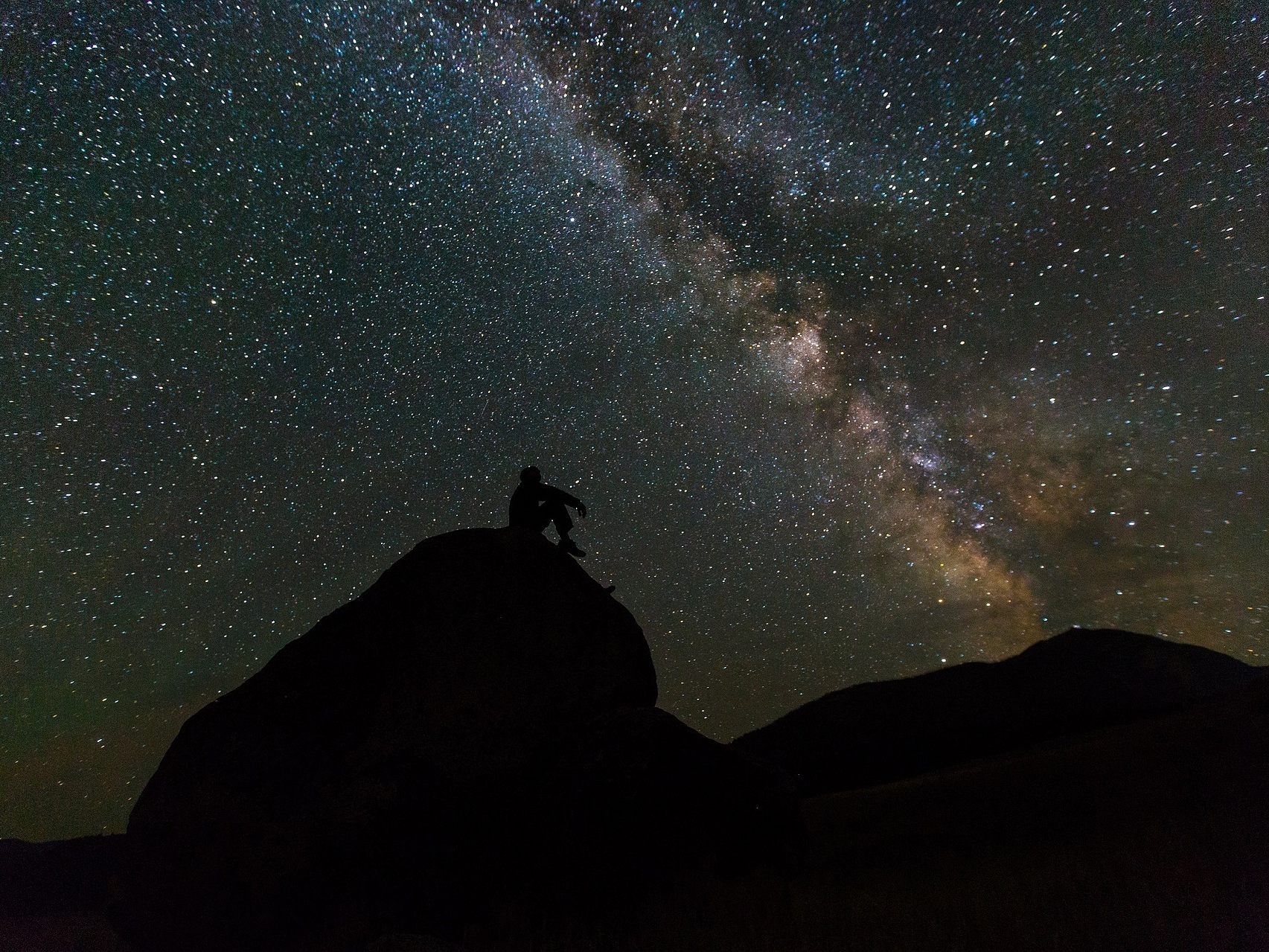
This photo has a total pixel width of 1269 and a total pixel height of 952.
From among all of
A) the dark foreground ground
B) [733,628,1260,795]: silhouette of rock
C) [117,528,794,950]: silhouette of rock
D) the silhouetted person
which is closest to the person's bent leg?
the silhouetted person

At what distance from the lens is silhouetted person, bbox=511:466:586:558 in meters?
12.5

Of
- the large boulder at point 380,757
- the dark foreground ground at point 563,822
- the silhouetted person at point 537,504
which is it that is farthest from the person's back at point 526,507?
the large boulder at point 380,757

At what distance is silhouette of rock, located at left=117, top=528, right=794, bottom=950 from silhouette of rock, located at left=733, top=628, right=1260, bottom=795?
1184 cm

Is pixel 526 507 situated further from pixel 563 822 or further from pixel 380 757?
pixel 563 822

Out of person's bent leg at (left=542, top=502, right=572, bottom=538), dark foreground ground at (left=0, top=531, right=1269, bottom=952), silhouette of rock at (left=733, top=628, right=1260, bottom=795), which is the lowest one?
dark foreground ground at (left=0, top=531, right=1269, bottom=952)

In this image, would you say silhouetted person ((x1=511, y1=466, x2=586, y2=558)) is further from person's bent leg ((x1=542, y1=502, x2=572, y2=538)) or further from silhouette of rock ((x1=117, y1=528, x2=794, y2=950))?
silhouette of rock ((x1=117, y1=528, x2=794, y2=950))

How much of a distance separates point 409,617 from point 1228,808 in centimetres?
1040

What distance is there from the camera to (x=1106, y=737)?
41.5 ft

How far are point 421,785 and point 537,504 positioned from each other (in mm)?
5310

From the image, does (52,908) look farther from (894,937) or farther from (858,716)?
(858,716)

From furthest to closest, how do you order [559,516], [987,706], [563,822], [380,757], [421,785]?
[987,706]
[559,516]
[380,757]
[421,785]
[563,822]

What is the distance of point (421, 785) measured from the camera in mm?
8766

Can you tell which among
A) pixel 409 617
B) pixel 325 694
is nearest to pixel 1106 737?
pixel 409 617

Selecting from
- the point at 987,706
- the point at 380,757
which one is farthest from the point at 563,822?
the point at 987,706
